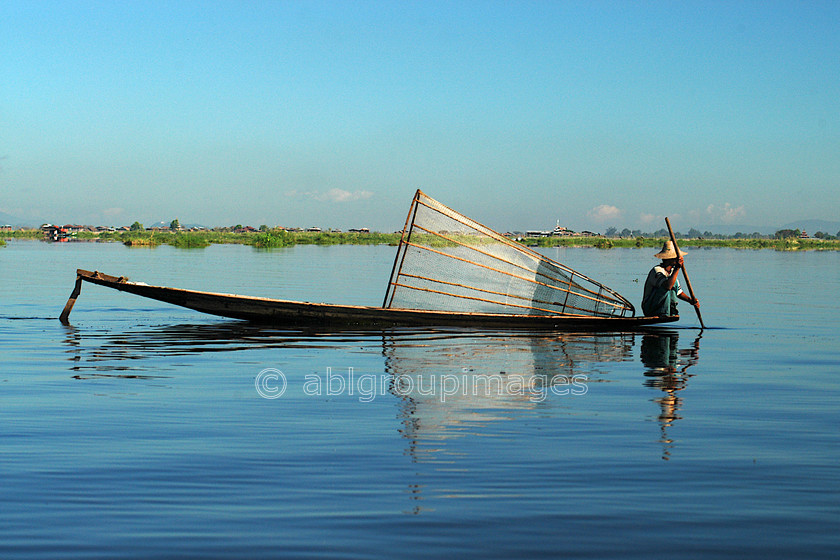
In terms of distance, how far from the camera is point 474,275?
1508cm

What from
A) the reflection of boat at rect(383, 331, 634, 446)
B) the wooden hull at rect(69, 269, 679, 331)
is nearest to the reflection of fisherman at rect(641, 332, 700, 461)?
the reflection of boat at rect(383, 331, 634, 446)

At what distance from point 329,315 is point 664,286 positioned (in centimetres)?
638

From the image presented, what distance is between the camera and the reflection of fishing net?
14484mm

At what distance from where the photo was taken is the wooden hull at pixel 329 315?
1423 cm

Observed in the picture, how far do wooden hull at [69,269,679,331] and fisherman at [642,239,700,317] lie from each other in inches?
10.0

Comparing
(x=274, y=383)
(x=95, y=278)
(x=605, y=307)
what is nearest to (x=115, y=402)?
(x=274, y=383)

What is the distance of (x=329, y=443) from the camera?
246 inches

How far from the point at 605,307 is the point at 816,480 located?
10271mm

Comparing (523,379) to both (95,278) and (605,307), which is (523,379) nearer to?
(605,307)

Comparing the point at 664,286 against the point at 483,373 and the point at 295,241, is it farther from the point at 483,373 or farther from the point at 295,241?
the point at 295,241

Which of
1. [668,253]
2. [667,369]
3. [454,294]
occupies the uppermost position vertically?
[668,253]

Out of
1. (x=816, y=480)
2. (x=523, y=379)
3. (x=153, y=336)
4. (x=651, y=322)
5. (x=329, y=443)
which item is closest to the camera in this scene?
(x=816, y=480)

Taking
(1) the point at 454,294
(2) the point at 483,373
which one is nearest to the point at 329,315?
(1) the point at 454,294

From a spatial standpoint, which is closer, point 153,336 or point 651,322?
point 153,336
